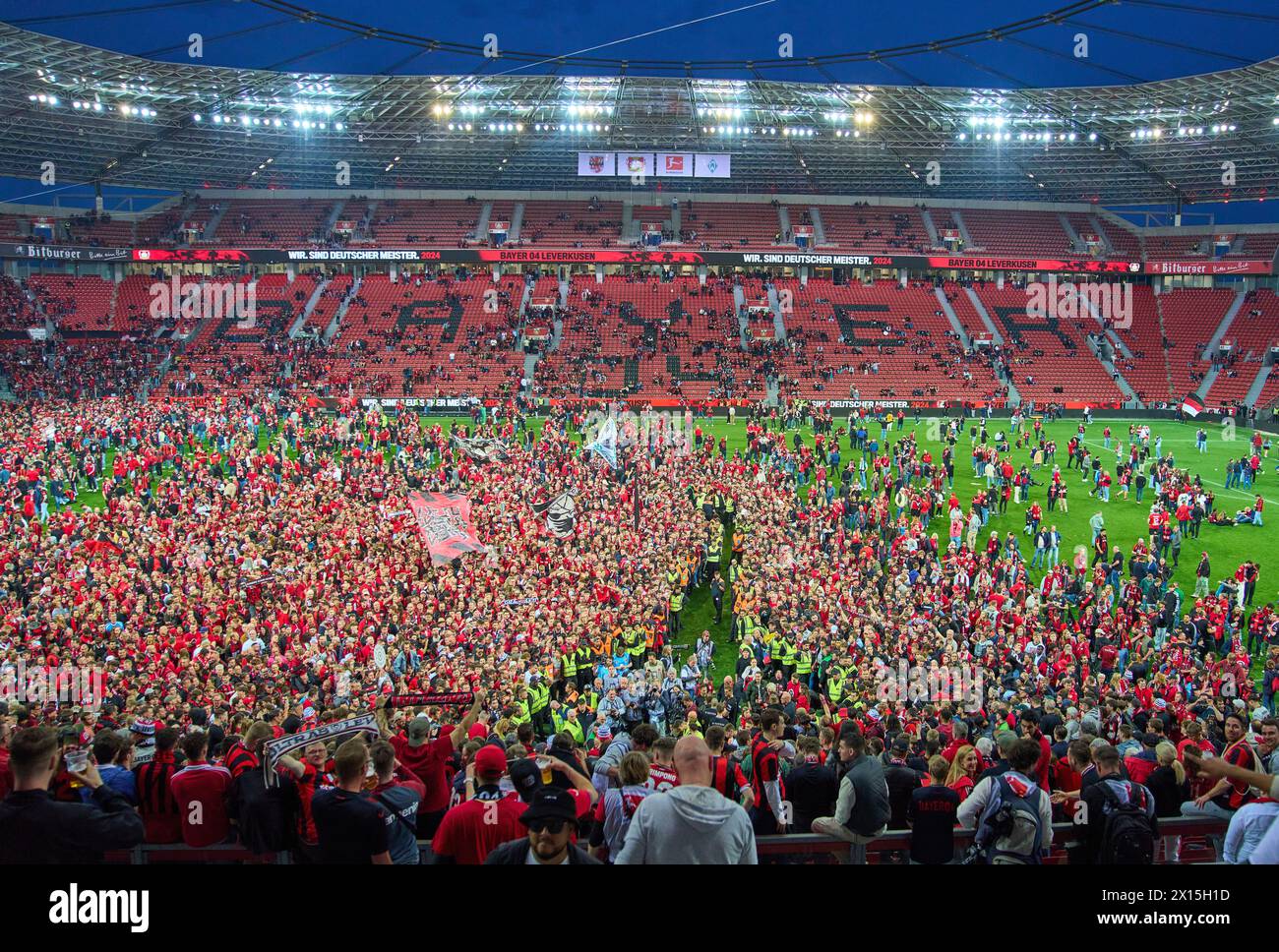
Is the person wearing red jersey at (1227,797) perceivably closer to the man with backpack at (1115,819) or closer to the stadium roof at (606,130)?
the man with backpack at (1115,819)

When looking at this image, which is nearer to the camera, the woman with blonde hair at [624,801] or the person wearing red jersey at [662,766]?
the woman with blonde hair at [624,801]

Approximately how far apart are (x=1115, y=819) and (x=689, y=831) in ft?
8.86

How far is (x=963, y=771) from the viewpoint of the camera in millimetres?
6508

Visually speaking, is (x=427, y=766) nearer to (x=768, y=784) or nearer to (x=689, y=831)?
(x=768, y=784)

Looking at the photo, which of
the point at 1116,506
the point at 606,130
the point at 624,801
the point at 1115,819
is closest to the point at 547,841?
the point at 624,801

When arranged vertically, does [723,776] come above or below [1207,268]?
below

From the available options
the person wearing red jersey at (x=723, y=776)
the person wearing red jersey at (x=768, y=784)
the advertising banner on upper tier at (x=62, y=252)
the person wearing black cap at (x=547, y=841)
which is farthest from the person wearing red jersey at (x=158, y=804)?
the advertising banner on upper tier at (x=62, y=252)

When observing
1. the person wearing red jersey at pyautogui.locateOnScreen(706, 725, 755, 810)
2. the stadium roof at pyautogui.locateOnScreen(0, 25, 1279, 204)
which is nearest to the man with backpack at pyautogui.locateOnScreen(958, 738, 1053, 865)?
the person wearing red jersey at pyautogui.locateOnScreen(706, 725, 755, 810)

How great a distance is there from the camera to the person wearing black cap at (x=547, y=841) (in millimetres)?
3893

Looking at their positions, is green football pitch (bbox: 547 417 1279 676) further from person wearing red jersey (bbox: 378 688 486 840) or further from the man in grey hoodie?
the man in grey hoodie

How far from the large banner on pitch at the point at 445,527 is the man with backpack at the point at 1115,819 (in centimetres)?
1414

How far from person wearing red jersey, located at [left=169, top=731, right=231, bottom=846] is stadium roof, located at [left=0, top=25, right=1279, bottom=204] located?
43.0 metres

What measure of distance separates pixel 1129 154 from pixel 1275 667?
Answer: 163 ft
